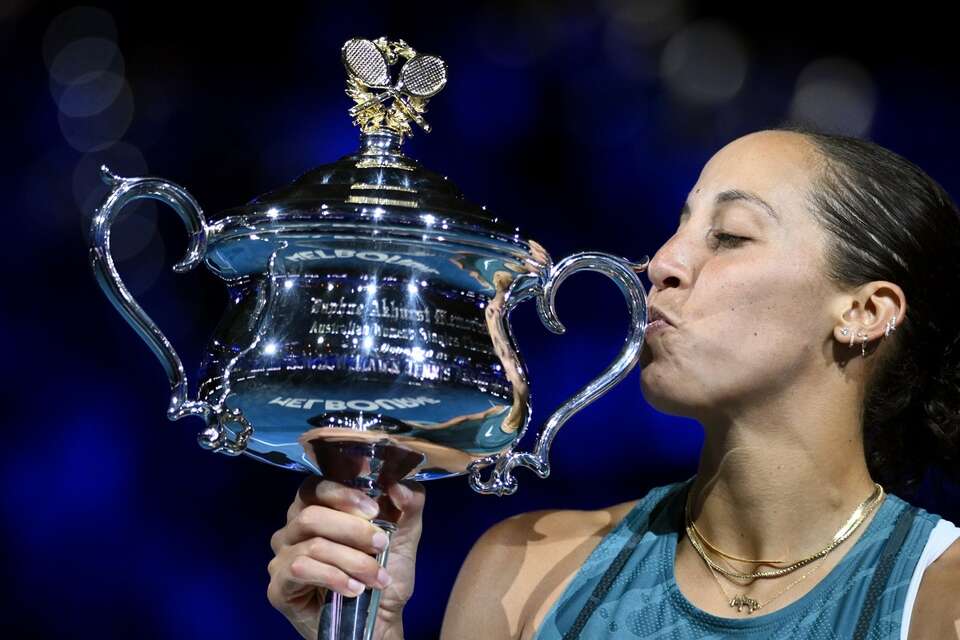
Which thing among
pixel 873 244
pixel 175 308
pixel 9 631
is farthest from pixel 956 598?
pixel 9 631

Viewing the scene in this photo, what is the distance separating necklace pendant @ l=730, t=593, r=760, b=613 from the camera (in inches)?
57.1

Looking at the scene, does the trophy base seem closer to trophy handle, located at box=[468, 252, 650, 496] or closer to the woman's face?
trophy handle, located at box=[468, 252, 650, 496]

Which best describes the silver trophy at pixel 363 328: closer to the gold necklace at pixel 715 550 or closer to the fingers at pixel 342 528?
the fingers at pixel 342 528

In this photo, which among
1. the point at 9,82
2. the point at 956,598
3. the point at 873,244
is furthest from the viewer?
the point at 9,82

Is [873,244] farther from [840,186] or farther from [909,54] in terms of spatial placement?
[909,54]

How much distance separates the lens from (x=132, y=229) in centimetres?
206

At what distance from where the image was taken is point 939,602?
53.1 inches

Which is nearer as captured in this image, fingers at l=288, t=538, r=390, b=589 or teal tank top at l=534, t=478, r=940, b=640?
fingers at l=288, t=538, r=390, b=589

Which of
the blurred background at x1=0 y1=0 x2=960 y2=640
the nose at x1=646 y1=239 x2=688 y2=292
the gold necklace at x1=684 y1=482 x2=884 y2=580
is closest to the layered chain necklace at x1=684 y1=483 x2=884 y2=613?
the gold necklace at x1=684 y1=482 x2=884 y2=580

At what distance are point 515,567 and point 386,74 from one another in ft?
2.15

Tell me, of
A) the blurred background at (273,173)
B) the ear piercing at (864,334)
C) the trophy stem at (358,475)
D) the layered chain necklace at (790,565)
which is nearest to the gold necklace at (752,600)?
the layered chain necklace at (790,565)

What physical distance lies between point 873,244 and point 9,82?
4.14 ft

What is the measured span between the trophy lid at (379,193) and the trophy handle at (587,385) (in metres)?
0.04

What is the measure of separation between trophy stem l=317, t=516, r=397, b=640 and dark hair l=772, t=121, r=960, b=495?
0.60 metres
